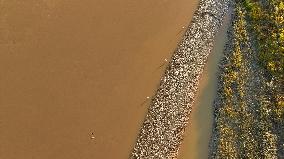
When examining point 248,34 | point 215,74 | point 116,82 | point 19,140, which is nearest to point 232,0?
point 248,34

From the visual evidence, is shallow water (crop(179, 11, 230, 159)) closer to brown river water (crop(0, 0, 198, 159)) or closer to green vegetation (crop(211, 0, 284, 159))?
green vegetation (crop(211, 0, 284, 159))

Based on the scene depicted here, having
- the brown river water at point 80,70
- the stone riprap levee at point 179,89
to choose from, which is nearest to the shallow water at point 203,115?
the stone riprap levee at point 179,89

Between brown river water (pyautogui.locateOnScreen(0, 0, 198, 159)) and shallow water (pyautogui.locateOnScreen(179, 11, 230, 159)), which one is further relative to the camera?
shallow water (pyautogui.locateOnScreen(179, 11, 230, 159))

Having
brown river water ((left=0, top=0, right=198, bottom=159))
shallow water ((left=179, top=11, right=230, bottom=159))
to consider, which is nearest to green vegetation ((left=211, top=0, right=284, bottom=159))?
shallow water ((left=179, top=11, right=230, bottom=159))

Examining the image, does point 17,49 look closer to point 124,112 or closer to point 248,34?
point 124,112

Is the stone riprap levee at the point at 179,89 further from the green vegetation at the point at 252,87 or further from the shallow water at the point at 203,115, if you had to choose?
the green vegetation at the point at 252,87

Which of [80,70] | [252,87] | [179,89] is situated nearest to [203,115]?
[179,89]
